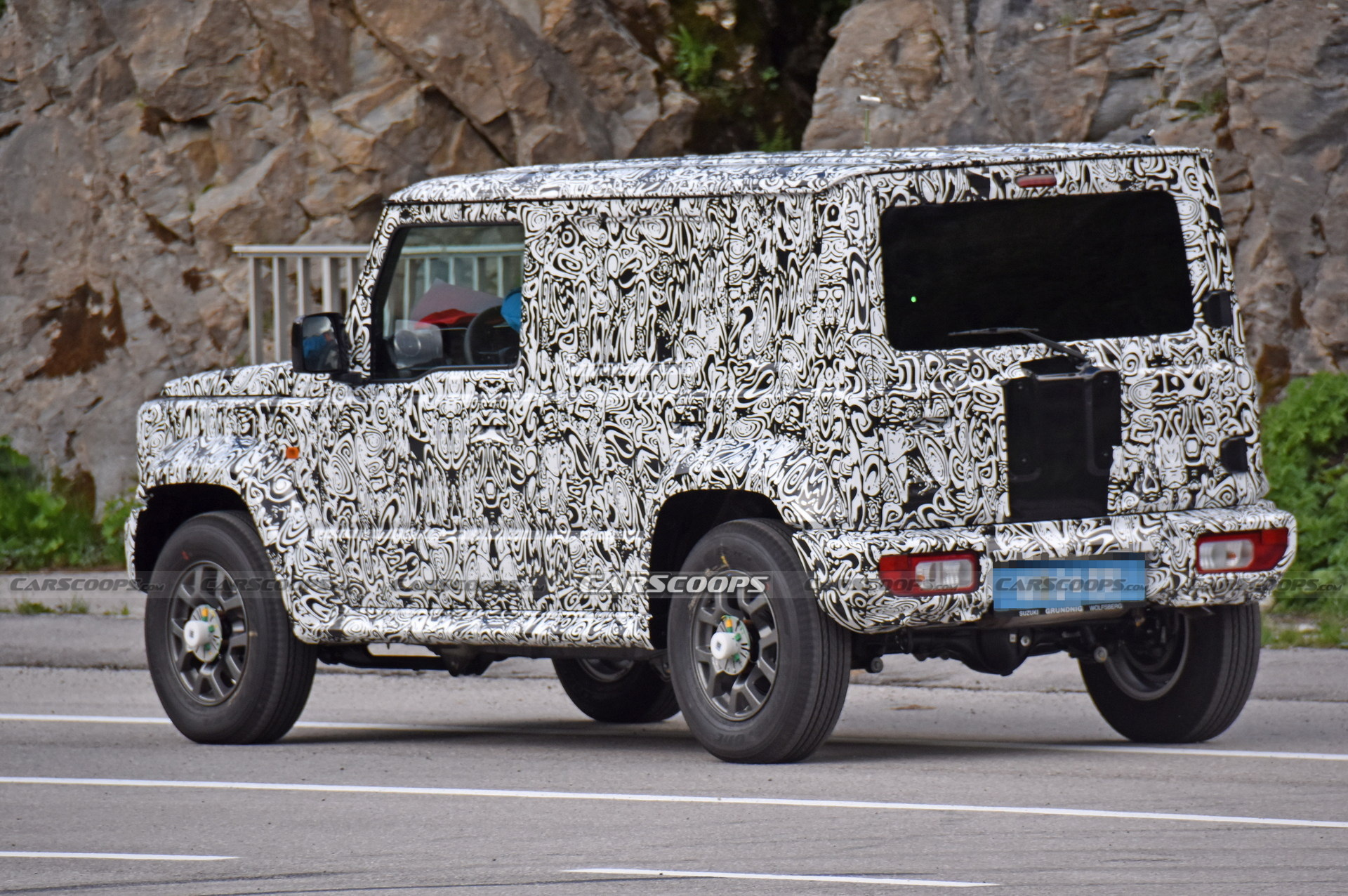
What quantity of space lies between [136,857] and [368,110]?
1190 cm

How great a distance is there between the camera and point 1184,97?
608 inches

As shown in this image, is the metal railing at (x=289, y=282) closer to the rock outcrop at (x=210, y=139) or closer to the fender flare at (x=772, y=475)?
the rock outcrop at (x=210, y=139)

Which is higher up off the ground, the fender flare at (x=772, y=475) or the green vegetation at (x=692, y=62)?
the green vegetation at (x=692, y=62)

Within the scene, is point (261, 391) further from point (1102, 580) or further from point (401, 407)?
point (1102, 580)

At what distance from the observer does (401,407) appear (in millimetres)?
9523

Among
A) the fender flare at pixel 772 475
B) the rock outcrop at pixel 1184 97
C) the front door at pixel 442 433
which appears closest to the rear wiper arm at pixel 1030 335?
the fender flare at pixel 772 475

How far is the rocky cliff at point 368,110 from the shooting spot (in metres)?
15.8

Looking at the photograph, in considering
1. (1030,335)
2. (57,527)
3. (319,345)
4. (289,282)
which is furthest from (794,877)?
(57,527)

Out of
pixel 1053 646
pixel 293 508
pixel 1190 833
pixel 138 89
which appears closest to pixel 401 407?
pixel 293 508

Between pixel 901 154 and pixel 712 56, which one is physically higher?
pixel 712 56

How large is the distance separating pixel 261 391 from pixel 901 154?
299 cm

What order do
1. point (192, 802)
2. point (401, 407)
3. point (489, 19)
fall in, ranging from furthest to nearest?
1. point (489, 19)
2. point (401, 407)
3. point (192, 802)

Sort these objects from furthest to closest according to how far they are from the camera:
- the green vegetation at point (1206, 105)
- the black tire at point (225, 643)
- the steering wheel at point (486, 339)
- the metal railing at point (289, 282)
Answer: the metal railing at point (289, 282)
the green vegetation at point (1206, 105)
the black tire at point (225, 643)
the steering wheel at point (486, 339)

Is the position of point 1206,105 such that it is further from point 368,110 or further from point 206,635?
point 206,635
